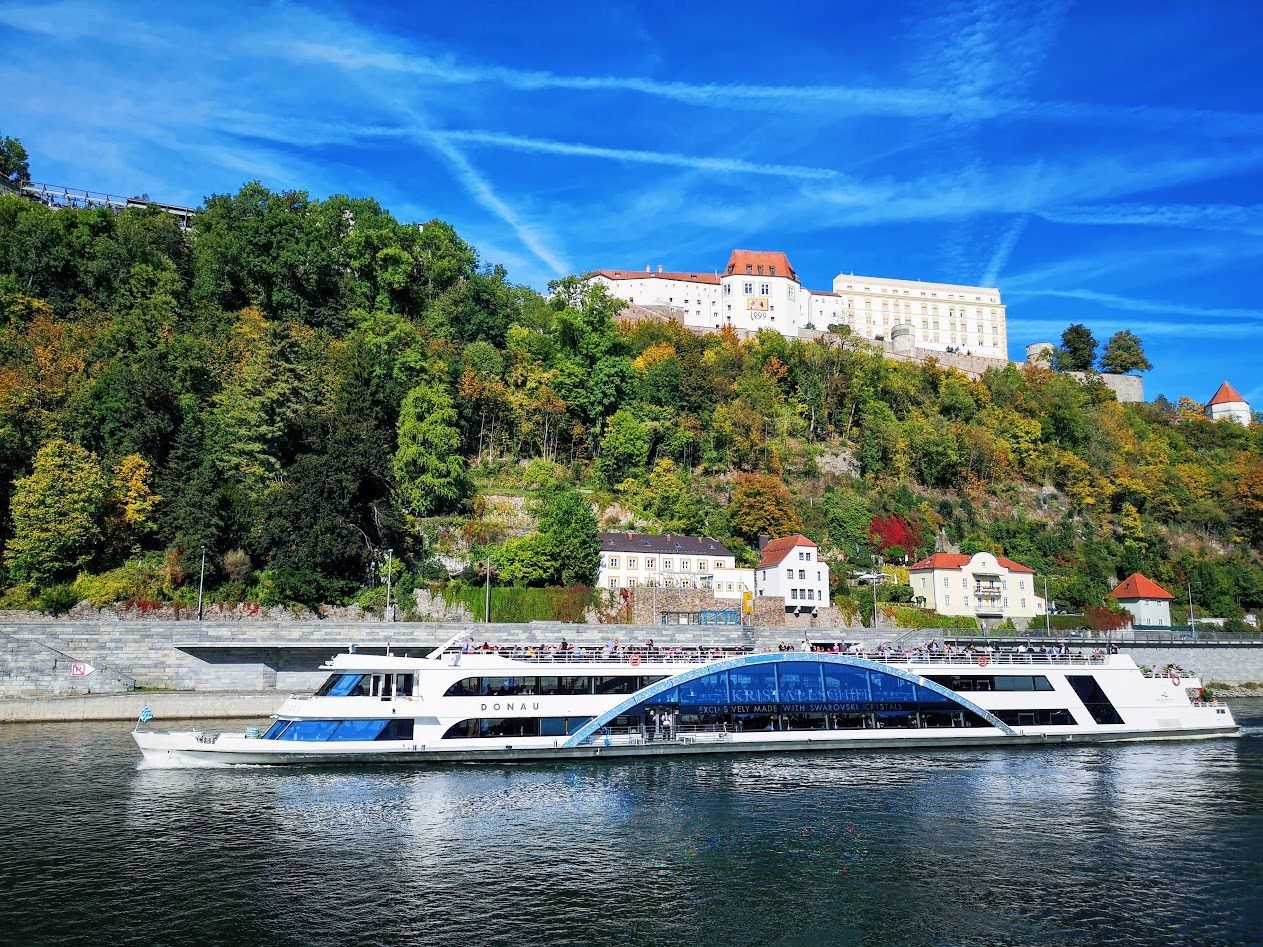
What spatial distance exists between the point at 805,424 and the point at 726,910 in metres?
78.4

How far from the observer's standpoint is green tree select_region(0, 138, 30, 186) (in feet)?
310

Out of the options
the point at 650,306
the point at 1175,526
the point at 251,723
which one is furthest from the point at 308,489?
the point at 1175,526

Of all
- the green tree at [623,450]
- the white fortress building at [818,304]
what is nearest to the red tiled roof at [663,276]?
the white fortress building at [818,304]

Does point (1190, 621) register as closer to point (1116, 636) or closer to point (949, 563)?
point (1116, 636)

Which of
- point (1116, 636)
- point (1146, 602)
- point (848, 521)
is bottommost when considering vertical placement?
point (1116, 636)

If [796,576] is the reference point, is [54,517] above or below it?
above

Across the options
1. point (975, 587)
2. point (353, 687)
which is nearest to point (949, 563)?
point (975, 587)

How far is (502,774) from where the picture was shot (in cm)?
3306

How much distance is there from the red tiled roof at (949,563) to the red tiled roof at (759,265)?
194ft

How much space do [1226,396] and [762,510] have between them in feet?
340

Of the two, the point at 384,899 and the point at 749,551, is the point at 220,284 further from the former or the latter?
the point at 384,899

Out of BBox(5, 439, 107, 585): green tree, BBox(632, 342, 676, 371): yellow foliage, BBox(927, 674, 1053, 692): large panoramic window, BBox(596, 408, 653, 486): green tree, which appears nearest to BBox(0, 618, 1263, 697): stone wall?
BBox(5, 439, 107, 585): green tree

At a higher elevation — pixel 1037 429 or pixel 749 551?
pixel 1037 429

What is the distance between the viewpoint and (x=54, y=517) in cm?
5178
